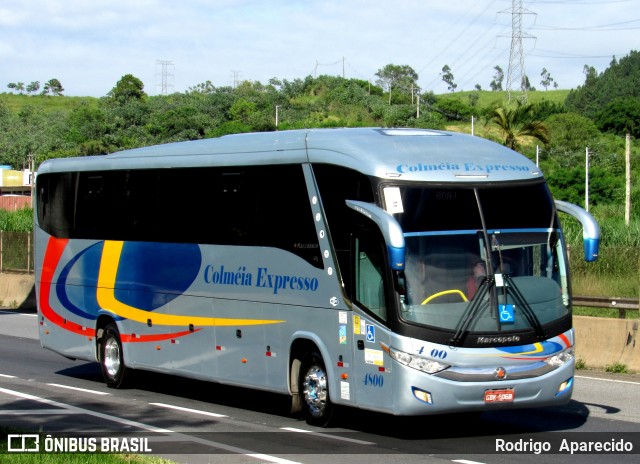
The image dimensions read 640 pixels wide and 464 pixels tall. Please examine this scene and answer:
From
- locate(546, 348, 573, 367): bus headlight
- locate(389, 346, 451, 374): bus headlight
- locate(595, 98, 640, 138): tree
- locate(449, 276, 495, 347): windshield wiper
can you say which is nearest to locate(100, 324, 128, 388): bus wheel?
locate(389, 346, 451, 374): bus headlight

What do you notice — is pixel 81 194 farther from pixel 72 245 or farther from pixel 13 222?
pixel 13 222

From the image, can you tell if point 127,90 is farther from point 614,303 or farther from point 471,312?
point 471,312

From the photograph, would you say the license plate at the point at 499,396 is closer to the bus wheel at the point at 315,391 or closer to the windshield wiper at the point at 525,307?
the windshield wiper at the point at 525,307

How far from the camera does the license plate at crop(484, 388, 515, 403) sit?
11.0 meters

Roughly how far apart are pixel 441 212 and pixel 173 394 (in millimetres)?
6666

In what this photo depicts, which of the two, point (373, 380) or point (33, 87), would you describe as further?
point (33, 87)

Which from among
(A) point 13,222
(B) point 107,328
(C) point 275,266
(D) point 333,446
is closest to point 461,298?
(D) point 333,446

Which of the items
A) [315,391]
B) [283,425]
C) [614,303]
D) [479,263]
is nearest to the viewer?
[479,263]

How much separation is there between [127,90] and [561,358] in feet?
377

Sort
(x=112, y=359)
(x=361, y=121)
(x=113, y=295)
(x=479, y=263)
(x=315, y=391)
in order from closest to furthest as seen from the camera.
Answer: (x=479, y=263) < (x=315, y=391) < (x=113, y=295) < (x=112, y=359) < (x=361, y=121)

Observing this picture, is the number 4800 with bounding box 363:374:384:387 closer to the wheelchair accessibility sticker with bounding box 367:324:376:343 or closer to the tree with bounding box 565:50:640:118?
the wheelchair accessibility sticker with bounding box 367:324:376:343

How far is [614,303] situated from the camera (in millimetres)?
18703

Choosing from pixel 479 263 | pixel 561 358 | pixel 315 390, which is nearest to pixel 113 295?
pixel 315 390

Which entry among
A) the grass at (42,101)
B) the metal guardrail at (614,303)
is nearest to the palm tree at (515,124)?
the metal guardrail at (614,303)
